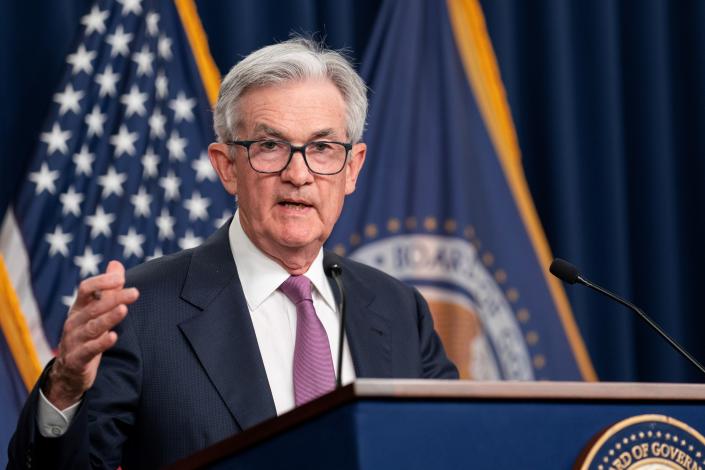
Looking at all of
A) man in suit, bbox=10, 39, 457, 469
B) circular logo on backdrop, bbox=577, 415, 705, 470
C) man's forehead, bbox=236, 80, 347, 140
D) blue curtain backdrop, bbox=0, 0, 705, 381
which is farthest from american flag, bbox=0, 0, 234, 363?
circular logo on backdrop, bbox=577, 415, 705, 470

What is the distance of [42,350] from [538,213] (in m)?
2.06

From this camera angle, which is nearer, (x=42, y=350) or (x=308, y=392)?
(x=308, y=392)

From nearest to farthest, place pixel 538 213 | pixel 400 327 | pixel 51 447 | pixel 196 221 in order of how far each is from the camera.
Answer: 1. pixel 51 447
2. pixel 400 327
3. pixel 196 221
4. pixel 538 213

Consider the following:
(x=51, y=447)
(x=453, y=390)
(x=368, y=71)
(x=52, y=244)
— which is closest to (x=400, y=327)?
(x=51, y=447)

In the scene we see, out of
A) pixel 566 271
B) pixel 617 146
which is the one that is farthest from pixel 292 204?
pixel 617 146

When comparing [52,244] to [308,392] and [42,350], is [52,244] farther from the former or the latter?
[308,392]

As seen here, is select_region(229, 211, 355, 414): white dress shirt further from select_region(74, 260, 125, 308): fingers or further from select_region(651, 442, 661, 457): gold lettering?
select_region(651, 442, 661, 457): gold lettering

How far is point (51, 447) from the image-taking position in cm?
192

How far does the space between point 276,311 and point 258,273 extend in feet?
0.30

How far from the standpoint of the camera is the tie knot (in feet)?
8.05

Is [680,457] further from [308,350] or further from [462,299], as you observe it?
[462,299]

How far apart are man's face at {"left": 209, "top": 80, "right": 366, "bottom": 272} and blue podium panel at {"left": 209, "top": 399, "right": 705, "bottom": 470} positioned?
35.1 inches

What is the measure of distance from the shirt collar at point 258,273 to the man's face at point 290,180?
22mm

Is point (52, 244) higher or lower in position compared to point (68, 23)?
lower
